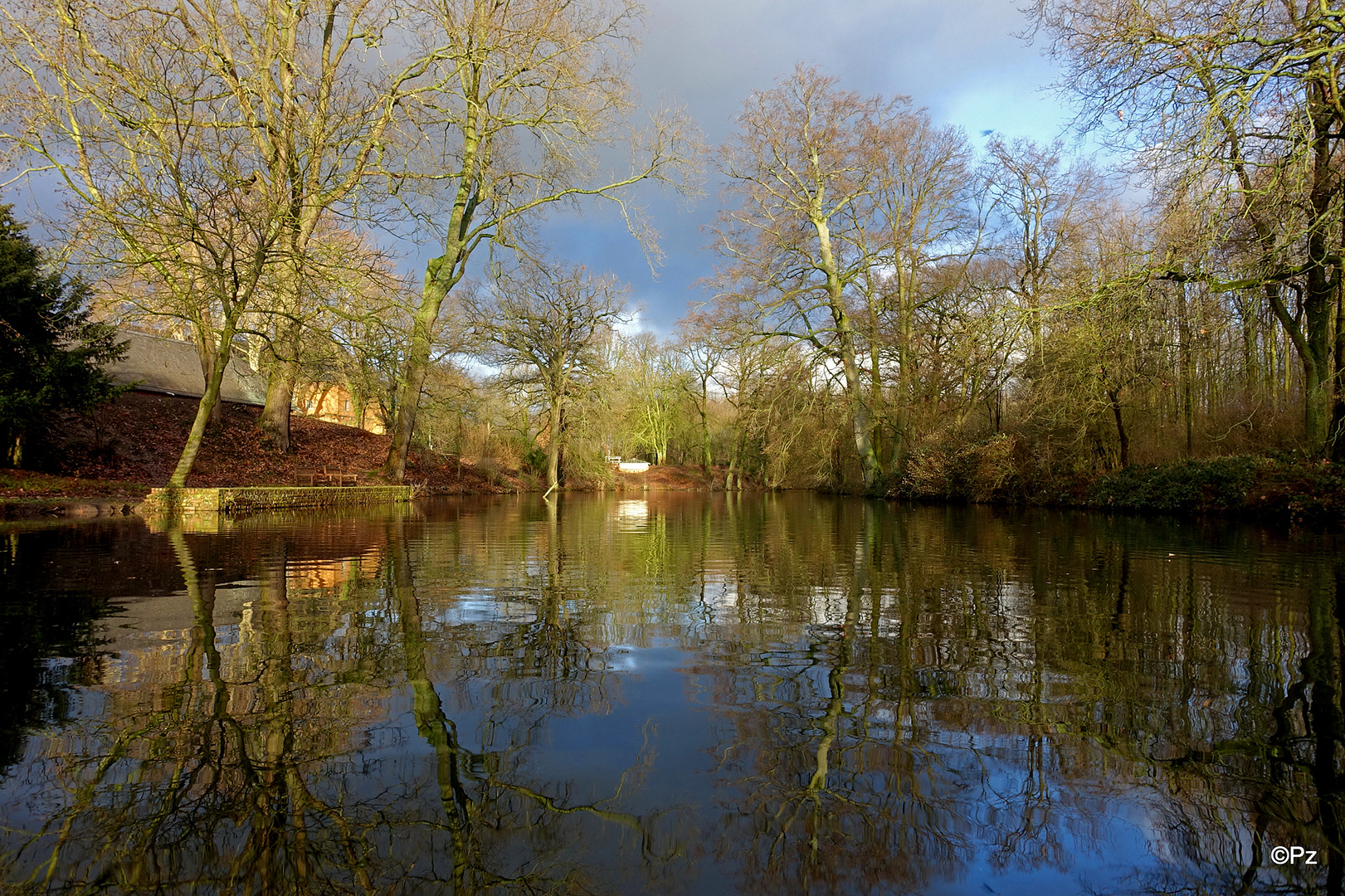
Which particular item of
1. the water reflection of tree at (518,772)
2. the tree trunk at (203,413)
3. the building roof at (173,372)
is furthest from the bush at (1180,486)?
the building roof at (173,372)

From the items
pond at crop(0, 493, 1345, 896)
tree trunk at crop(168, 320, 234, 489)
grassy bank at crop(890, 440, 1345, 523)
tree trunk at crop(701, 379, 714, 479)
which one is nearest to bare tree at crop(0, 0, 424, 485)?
tree trunk at crop(168, 320, 234, 489)

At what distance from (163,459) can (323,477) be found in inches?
164

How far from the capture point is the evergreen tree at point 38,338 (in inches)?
552

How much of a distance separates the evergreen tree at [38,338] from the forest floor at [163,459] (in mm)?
1679

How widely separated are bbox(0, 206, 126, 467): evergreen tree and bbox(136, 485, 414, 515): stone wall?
3614 mm

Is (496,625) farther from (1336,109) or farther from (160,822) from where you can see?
(1336,109)

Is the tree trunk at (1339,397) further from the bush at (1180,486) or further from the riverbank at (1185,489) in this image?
the bush at (1180,486)

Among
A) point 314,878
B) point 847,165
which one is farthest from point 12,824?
point 847,165

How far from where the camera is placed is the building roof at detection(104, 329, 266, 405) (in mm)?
27812

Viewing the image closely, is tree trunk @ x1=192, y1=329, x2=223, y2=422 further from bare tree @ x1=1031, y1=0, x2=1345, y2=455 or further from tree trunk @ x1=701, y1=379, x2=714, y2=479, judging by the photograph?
tree trunk @ x1=701, y1=379, x2=714, y2=479

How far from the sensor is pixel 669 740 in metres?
2.60

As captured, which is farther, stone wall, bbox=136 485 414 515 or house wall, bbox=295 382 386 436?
house wall, bbox=295 382 386 436

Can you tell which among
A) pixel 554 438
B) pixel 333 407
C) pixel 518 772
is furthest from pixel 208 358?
pixel 333 407

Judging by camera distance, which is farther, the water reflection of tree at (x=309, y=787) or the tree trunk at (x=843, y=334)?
the tree trunk at (x=843, y=334)
